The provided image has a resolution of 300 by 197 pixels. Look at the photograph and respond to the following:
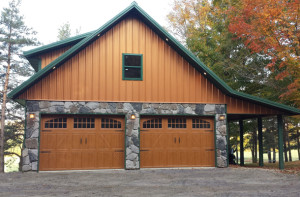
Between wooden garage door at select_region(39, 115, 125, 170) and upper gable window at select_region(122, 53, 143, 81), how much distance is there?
1.89 meters

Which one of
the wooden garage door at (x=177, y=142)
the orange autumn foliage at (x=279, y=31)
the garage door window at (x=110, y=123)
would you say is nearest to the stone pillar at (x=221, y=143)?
the wooden garage door at (x=177, y=142)

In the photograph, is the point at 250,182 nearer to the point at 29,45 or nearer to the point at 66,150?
the point at 66,150

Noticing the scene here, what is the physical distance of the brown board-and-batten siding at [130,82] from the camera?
1220 centimetres

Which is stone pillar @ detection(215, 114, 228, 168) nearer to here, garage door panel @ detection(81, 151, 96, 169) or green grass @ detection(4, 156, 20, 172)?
garage door panel @ detection(81, 151, 96, 169)

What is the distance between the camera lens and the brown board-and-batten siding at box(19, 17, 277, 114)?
12203 mm

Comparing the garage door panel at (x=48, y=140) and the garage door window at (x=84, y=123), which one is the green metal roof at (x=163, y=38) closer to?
the garage door panel at (x=48, y=140)

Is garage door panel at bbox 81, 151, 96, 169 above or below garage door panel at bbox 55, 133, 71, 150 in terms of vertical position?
below

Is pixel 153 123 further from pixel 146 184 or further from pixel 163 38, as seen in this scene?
pixel 146 184

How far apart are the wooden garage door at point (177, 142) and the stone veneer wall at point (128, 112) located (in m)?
0.34

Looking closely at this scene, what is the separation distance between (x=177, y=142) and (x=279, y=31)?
26.0 ft

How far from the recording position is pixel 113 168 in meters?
12.5

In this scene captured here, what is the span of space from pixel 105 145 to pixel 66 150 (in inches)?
61.6

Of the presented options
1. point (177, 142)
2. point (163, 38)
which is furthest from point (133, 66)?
point (177, 142)

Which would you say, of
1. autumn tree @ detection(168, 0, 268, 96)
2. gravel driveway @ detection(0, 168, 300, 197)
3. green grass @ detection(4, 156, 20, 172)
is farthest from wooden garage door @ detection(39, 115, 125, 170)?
green grass @ detection(4, 156, 20, 172)
